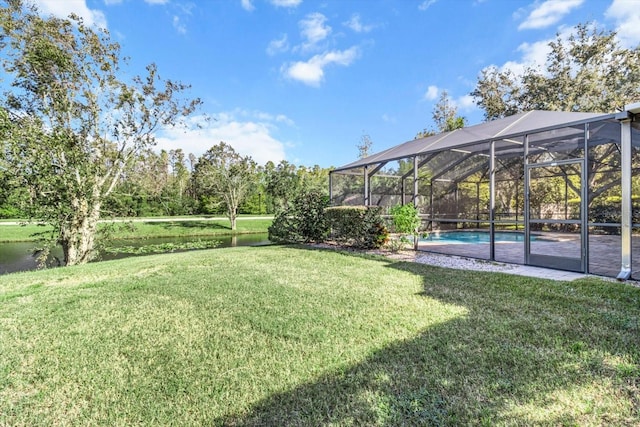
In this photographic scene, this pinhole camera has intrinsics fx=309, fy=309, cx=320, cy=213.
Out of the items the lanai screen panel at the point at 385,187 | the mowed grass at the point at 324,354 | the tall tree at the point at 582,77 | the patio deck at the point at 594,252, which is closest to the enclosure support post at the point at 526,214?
the patio deck at the point at 594,252

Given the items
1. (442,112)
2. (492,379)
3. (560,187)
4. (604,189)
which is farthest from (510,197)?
(442,112)

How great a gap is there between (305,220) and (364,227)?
285cm

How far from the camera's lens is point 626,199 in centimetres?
508

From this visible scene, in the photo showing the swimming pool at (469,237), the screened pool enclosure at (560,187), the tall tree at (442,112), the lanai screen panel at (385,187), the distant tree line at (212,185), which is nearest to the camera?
the screened pool enclosure at (560,187)

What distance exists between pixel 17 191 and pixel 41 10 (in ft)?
17.8

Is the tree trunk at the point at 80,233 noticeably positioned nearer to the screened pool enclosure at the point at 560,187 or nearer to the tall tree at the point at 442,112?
the screened pool enclosure at the point at 560,187

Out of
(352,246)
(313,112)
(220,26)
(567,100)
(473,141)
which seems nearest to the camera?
(473,141)

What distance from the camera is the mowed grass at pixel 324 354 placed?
1.89 metres

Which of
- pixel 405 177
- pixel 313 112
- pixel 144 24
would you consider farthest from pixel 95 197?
pixel 313 112

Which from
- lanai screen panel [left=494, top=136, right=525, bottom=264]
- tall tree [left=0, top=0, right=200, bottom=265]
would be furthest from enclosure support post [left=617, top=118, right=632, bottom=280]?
tall tree [left=0, top=0, right=200, bottom=265]

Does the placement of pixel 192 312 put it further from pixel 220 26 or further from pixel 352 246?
pixel 220 26

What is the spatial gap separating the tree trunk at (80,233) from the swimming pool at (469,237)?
34.1ft

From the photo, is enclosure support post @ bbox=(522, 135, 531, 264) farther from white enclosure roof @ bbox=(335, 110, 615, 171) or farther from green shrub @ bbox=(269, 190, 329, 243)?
green shrub @ bbox=(269, 190, 329, 243)

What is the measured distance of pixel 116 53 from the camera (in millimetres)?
9844
